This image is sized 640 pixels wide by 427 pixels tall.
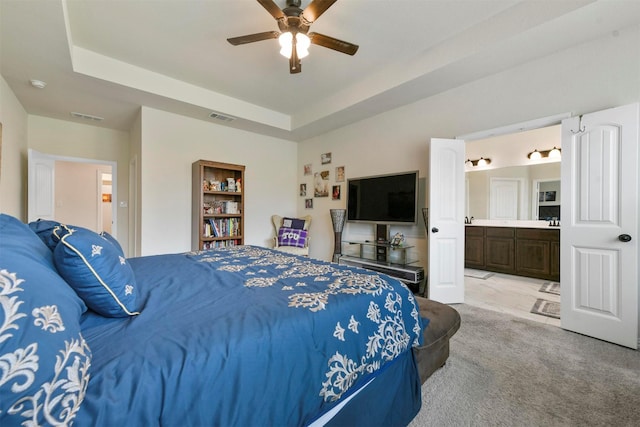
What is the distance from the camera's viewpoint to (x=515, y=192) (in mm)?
5016

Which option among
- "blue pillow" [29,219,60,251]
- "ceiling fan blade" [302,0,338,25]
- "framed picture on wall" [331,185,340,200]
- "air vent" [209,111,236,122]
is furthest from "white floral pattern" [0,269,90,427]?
"framed picture on wall" [331,185,340,200]

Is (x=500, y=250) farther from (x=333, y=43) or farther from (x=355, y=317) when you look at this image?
(x=355, y=317)

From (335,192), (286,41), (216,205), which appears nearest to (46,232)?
(286,41)

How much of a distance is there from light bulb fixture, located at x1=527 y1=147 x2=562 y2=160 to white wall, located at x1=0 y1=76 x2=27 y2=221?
742cm

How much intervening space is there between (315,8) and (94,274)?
2233 millimetres

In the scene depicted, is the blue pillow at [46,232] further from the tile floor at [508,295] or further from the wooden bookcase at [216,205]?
the tile floor at [508,295]

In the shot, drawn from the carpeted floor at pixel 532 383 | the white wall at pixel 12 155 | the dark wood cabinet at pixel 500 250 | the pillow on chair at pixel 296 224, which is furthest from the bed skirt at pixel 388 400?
the dark wood cabinet at pixel 500 250

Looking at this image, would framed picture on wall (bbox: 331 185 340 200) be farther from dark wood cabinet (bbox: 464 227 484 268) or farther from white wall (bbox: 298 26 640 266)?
dark wood cabinet (bbox: 464 227 484 268)

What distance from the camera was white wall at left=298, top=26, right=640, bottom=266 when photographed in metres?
2.33

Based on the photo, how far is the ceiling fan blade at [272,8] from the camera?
196 centimetres

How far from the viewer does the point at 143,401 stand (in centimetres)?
68

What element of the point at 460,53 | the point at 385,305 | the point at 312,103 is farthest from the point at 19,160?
the point at 460,53

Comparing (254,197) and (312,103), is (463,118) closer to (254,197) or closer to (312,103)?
(312,103)

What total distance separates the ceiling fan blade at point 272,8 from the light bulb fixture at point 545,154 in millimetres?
4854
